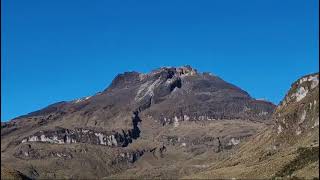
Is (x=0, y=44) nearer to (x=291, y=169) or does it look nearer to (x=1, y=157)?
(x=1, y=157)

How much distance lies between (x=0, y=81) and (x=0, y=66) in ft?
3.01

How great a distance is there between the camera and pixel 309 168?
10325 centimetres

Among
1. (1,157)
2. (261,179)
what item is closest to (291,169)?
(261,179)

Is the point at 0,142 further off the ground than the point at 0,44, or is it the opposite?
the point at 0,44

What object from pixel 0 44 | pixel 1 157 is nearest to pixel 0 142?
pixel 1 157

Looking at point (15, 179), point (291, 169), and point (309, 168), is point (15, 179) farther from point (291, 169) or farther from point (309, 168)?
point (291, 169)

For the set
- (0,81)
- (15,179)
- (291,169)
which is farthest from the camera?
(291,169)

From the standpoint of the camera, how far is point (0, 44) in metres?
36.4

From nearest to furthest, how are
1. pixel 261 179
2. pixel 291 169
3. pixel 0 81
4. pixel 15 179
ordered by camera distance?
pixel 0 81 < pixel 15 179 < pixel 291 169 < pixel 261 179

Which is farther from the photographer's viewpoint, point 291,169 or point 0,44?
point 291,169

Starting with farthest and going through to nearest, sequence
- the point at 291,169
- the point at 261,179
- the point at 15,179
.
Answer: the point at 261,179 → the point at 291,169 → the point at 15,179

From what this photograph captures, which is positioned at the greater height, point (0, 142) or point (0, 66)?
point (0, 66)

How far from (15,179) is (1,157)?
214 ft

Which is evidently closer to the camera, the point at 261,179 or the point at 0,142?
the point at 0,142
